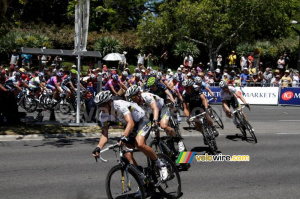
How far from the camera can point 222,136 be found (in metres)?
14.0

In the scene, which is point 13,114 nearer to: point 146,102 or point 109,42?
point 146,102

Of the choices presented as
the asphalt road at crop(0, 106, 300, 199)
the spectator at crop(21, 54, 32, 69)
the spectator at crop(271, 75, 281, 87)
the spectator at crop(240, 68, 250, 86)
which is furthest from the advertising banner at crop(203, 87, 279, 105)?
the spectator at crop(21, 54, 32, 69)

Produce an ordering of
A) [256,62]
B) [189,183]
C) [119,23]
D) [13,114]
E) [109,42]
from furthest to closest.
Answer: [119,23] → [109,42] → [256,62] → [13,114] → [189,183]

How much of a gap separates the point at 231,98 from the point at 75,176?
630 centimetres

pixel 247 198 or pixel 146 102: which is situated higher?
pixel 146 102

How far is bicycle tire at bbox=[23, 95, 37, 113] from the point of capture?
62.1 ft

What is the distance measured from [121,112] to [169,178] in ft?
4.93

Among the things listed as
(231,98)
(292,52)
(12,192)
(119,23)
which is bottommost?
(12,192)

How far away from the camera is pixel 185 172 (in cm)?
941

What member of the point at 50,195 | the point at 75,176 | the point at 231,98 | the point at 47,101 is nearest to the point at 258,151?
the point at 231,98

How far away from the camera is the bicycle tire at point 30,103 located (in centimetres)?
1894

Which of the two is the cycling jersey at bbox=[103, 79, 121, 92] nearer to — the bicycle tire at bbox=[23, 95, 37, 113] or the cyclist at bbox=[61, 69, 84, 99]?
the cyclist at bbox=[61, 69, 84, 99]

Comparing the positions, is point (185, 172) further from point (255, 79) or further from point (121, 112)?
point (255, 79)

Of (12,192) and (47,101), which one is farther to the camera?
(47,101)
